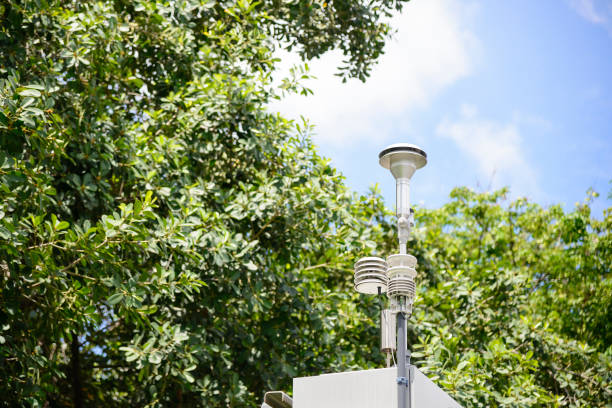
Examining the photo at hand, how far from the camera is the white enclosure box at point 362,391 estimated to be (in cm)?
450

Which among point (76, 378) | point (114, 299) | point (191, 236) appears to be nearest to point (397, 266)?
point (114, 299)

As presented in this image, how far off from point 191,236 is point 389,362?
2997 mm

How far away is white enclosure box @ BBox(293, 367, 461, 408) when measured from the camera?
14.8 ft

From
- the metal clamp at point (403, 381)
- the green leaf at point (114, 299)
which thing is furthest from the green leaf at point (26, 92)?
the metal clamp at point (403, 381)

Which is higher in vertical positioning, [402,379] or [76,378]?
[76,378]

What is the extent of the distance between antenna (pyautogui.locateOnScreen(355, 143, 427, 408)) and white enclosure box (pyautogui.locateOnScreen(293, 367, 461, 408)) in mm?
209

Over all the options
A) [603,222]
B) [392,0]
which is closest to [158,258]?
[392,0]

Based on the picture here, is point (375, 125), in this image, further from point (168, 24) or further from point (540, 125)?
point (168, 24)

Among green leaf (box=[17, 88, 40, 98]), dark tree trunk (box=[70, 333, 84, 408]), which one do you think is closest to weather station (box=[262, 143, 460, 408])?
green leaf (box=[17, 88, 40, 98])

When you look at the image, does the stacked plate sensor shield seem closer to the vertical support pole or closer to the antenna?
the antenna

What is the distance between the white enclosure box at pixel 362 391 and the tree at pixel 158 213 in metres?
2.55

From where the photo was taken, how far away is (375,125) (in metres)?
21.8

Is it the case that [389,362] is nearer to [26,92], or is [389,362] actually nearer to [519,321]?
[26,92]

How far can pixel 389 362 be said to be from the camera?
5234 mm
